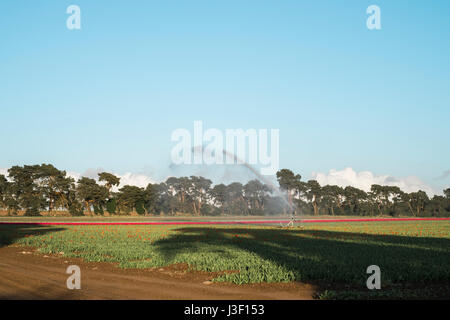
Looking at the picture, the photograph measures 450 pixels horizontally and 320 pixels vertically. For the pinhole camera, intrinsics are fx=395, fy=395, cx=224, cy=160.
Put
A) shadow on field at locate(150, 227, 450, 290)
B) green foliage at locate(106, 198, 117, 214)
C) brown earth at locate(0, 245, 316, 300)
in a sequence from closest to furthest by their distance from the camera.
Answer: brown earth at locate(0, 245, 316, 300) < shadow on field at locate(150, 227, 450, 290) < green foliage at locate(106, 198, 117, 214)

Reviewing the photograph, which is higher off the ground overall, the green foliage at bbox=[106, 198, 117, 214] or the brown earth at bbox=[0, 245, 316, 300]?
the brown earth at bbox=[0, 245, 316, 300]

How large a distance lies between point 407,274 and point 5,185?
125 meters

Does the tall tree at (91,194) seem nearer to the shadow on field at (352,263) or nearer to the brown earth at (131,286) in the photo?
the shadow on field at (352,263)

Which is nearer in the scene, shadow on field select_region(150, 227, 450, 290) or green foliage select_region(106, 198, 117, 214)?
shadow on field select_region(150, 227, 450, 290)

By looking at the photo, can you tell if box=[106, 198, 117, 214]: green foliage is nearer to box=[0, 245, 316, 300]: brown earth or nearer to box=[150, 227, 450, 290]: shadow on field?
box=[150, 227, 450, 290]: shadow on field

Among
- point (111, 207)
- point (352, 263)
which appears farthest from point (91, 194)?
point (352, 263)

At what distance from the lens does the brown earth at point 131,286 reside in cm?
1149

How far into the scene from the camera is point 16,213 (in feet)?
369

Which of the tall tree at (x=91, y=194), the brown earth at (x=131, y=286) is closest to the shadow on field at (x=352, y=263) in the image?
the brown earth at (x=131, y=286)

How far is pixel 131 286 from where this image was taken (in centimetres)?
1306

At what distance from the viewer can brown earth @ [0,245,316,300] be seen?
37.7 ft

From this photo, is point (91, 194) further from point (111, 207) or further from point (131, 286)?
point (131, 286)

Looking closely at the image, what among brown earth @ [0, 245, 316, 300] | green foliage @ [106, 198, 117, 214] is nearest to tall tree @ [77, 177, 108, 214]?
green foliage @ [106, 198, 117, 214]
